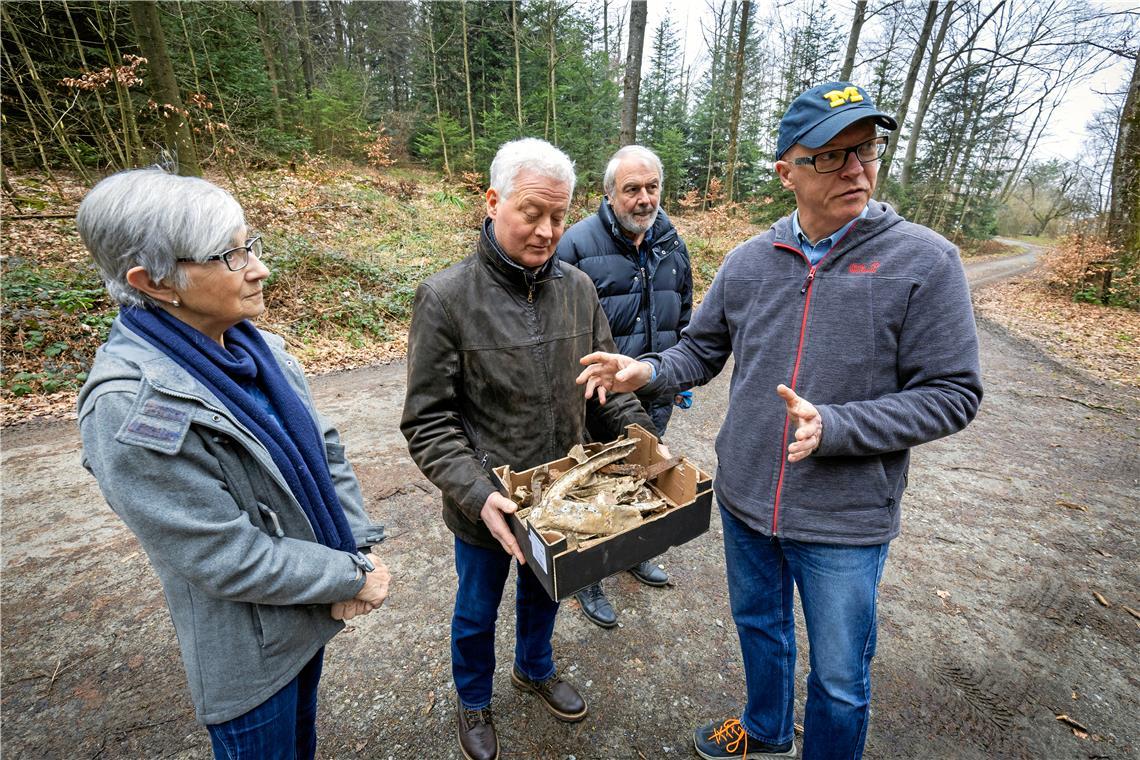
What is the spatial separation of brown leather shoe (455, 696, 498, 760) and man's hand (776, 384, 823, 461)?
76.4 inches

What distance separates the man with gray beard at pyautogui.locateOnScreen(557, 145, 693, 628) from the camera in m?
3.24

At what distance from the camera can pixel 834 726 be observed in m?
1.78

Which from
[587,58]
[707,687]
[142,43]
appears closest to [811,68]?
[587,58]

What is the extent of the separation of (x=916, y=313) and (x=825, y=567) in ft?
3.01

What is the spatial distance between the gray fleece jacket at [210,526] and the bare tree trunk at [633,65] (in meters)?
10.2

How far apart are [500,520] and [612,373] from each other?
0.77m

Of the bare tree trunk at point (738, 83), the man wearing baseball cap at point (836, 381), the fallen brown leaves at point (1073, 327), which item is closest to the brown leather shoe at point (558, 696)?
the man wearing baseball cap at point (836, 381)

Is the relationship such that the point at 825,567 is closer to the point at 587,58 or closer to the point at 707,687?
the point at 707,687

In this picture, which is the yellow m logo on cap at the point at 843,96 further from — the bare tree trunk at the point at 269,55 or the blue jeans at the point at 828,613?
the bare tree trunk at the point at 269,55

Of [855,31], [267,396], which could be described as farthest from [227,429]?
[855,31]

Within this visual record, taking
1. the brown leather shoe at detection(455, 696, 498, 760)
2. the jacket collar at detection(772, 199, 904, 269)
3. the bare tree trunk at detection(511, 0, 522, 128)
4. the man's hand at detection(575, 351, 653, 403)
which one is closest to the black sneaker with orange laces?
the brown leather shoe at detection(455, 696, 498, 760)

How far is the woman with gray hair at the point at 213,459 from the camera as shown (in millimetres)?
1244

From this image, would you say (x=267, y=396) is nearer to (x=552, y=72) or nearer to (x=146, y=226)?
(x=146, y=226)

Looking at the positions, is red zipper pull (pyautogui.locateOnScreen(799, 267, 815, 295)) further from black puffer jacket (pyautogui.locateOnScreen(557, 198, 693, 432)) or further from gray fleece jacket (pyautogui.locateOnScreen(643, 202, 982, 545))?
black puffer jacket (pyautogui.locateOnScreen(557, 198, 693, 432))
